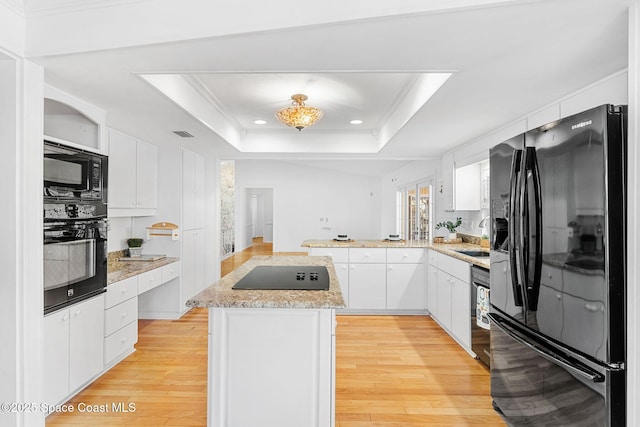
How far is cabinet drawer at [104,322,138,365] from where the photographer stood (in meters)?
2.86

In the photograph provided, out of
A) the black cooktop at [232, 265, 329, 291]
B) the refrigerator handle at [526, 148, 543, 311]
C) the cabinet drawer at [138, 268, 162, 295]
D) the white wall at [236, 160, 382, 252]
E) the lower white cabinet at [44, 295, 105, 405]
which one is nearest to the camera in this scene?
the refrigerator handle at [526, 148, 543, 311]

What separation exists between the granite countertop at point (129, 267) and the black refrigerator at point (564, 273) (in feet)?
9.59

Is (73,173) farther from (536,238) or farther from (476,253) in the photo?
(476,253)

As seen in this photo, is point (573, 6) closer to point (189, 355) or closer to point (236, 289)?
point (236, 289)

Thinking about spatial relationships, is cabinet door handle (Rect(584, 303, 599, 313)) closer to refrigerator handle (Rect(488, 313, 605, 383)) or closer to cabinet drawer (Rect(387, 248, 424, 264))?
refrigerator handle (Rect(488, 313, 605, 383))

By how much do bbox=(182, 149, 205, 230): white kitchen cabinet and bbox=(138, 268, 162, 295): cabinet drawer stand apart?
0.78m

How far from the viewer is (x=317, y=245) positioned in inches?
175

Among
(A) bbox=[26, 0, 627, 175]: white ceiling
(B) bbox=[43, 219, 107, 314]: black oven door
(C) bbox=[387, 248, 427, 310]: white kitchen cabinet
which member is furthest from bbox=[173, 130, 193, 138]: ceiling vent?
(C) bbox=[387, 248, 427, 310]: white kitchen cabinet

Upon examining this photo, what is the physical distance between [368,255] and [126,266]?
2.64 m

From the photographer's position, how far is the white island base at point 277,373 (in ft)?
6.11

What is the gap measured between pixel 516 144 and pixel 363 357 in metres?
2.13

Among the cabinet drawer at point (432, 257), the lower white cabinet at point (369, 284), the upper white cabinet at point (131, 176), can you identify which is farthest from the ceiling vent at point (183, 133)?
the cabinet drawer at point (432, 257)

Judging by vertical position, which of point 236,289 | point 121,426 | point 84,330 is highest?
point 236,289

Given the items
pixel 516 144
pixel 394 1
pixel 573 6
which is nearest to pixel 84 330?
pixel 394 1
